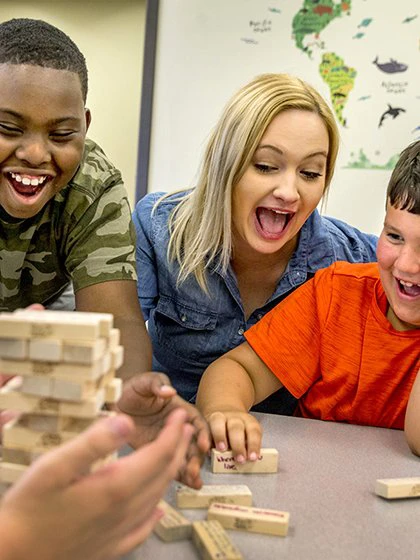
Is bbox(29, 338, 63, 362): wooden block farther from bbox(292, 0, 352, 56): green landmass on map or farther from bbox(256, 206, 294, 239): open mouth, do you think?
bbox(292, 0, 352, 56): green landmass on map

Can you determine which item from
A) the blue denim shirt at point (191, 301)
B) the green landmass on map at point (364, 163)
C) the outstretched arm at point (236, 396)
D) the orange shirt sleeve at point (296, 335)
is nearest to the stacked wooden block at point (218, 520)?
the outstretched arm at point (236, 396)

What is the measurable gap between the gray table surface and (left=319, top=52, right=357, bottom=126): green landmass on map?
168 centimetres

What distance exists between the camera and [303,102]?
1677 millimetres

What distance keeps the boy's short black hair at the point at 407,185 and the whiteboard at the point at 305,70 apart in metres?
1.17

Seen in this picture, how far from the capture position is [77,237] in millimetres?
1530

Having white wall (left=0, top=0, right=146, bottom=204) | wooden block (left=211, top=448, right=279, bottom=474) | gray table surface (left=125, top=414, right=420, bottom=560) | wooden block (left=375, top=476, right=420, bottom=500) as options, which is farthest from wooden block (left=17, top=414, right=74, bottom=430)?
white wall (left=0, top=0, right=146, bottom=204)

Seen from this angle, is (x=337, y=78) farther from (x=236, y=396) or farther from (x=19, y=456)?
(x=19, y=456)

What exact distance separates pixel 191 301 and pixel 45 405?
105 cm

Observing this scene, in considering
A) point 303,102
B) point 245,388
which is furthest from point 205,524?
point 303,102

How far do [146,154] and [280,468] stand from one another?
2.08 metres

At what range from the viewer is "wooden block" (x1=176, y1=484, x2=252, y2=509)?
0.97 m

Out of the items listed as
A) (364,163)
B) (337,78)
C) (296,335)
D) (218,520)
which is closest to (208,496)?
(218,520)

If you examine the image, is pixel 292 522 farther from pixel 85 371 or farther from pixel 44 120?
pixel 44 120

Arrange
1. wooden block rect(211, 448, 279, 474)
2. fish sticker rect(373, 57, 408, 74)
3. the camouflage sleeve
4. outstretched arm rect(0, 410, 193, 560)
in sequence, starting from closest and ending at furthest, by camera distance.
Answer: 1. outstretched arm rect(0, 410, 193, 560)
2. wooden block rect(211, 448, 279, 474)
3. the camouflage sleeve
4. fish sticker rect(373, 57, 408, 74)
